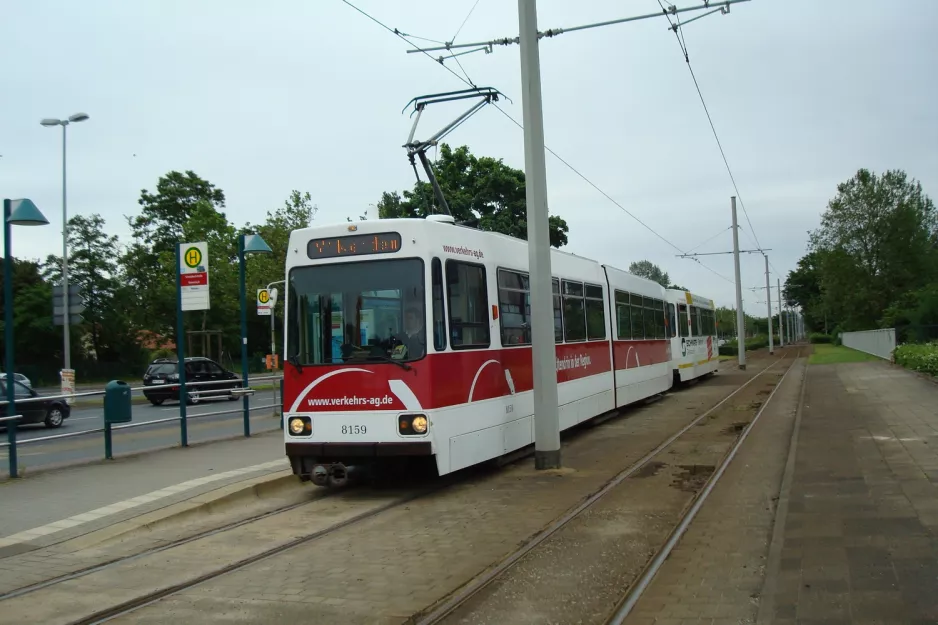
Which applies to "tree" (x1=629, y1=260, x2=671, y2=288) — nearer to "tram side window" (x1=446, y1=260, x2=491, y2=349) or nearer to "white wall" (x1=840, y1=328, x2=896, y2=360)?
"white wall" (x1=840, y1=328, x2=896, y2=360)

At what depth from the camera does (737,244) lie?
4259cm

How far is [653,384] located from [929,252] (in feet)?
187

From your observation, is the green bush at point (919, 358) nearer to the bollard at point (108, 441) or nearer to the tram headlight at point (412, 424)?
the tram headlight at point (412, 424)

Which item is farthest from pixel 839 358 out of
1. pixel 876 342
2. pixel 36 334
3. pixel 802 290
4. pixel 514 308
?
pixel 802 290

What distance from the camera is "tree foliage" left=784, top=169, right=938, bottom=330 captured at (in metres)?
68.0

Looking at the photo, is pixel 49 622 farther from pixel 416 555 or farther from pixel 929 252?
pixel 929 252

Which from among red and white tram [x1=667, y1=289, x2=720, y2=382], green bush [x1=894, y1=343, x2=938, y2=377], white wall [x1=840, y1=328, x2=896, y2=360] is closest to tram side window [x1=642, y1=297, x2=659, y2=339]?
red and white tram [x1=667, y1=289, x2=720, y2=382]

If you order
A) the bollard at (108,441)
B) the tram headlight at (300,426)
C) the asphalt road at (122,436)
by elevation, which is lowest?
the asphalt road at (122,436)

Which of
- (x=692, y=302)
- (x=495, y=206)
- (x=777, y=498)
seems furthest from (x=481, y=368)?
(x=495, y=206)

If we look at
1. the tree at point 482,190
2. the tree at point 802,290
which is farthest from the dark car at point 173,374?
the tree at point 802,290

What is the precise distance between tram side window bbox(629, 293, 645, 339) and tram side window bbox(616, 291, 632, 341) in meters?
0.36

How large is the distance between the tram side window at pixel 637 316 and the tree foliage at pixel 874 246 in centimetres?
5461

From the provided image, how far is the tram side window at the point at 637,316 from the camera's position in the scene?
19297 millimetres

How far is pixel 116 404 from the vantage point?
12305mm
